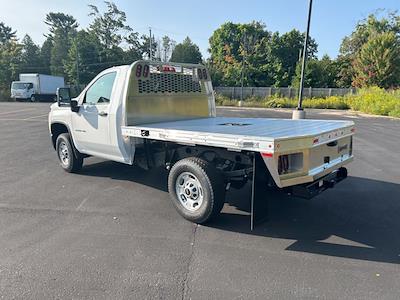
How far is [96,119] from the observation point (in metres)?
5.86

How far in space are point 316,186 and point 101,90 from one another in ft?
12.8

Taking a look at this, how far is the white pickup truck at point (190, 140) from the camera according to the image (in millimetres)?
3836

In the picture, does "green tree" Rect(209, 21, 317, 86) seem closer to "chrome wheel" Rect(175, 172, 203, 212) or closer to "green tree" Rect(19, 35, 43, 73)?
"green tree" Rect(19, 35, 43, 73)

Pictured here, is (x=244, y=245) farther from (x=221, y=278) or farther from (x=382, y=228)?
(x=382, y=228)

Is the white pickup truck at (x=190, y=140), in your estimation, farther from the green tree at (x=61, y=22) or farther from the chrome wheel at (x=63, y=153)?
the green tree at (x=61, y=22)

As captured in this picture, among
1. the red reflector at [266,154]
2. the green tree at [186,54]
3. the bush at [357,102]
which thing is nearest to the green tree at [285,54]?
the bush at [357,102]

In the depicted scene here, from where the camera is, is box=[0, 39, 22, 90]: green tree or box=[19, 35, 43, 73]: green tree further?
box=[19, 35, 43, 73]: green tree

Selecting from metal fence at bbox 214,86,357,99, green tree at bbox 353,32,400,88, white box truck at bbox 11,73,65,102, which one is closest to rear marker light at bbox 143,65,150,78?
metal fence at bbox 214,86,357,99

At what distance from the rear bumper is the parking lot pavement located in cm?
54

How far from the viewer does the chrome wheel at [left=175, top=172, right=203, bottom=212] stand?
4.45m

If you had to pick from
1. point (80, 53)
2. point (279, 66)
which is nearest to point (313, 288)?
point (279, 66)

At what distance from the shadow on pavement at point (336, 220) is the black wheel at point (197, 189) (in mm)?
293

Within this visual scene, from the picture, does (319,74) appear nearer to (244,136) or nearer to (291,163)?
(291,163)

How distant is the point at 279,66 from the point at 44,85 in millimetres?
31432
